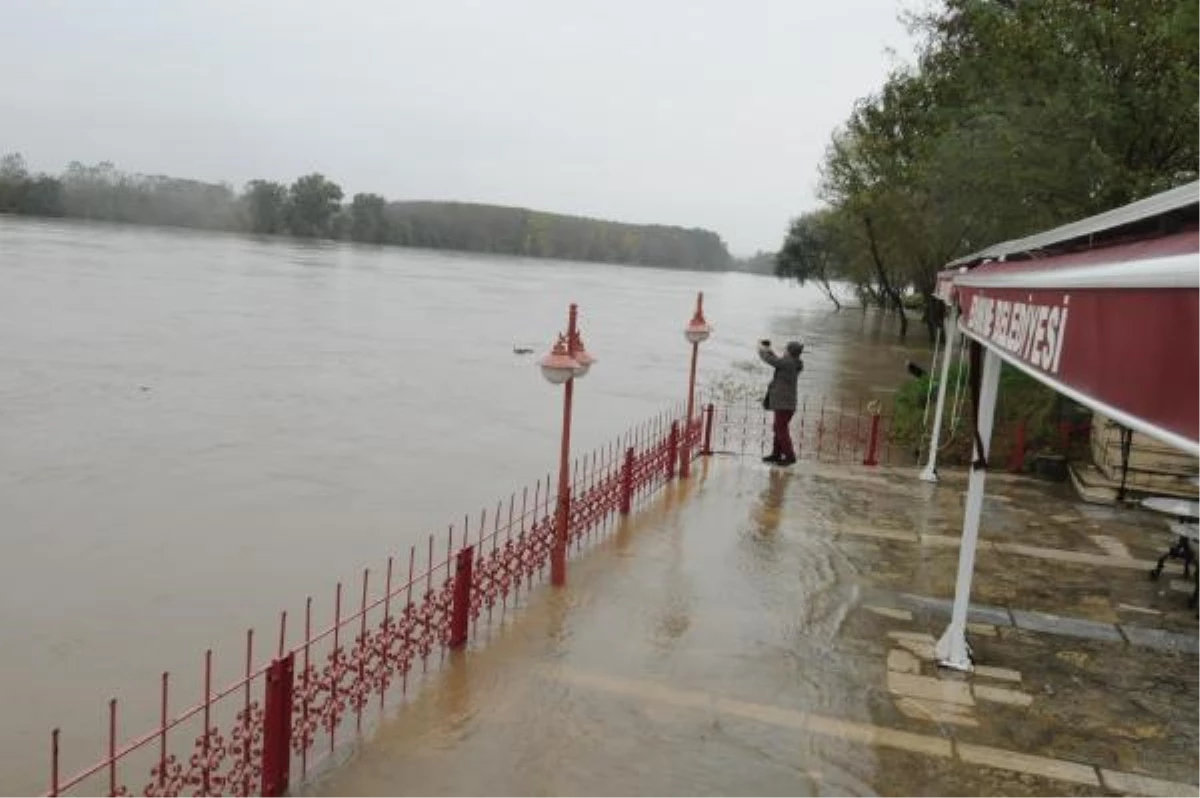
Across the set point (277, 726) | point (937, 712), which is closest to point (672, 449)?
point (937, 712)

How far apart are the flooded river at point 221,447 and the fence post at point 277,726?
2.05 m

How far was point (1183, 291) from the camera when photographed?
6.75 ft

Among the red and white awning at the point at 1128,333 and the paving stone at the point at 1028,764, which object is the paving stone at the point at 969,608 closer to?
the paving stone at the point at 1028,764

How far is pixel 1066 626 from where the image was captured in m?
8.20

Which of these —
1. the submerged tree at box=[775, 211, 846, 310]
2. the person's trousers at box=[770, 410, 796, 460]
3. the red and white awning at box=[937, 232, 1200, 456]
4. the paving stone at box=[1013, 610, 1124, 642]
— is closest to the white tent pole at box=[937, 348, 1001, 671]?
the paving stone at box=[1013, 610, 1124, 642]

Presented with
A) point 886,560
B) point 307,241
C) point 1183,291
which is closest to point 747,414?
point 886,560

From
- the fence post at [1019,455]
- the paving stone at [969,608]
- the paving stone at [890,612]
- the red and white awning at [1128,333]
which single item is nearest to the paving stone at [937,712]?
the paving stone at [890,612]

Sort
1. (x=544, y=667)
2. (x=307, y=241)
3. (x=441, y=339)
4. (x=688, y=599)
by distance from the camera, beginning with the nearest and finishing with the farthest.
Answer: (x=544, y=667), (x=688, y=599), (x=441, y=339), (x=307, y=241)

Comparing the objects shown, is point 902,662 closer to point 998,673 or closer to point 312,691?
point 998,673

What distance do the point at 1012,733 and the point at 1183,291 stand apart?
5.06m

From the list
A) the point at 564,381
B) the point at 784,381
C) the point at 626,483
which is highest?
the point at 564,381

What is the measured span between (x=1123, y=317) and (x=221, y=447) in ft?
54.8

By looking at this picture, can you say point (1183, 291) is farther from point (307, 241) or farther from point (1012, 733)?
point (307, 241)

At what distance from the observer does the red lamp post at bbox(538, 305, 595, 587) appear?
27.3 feet
